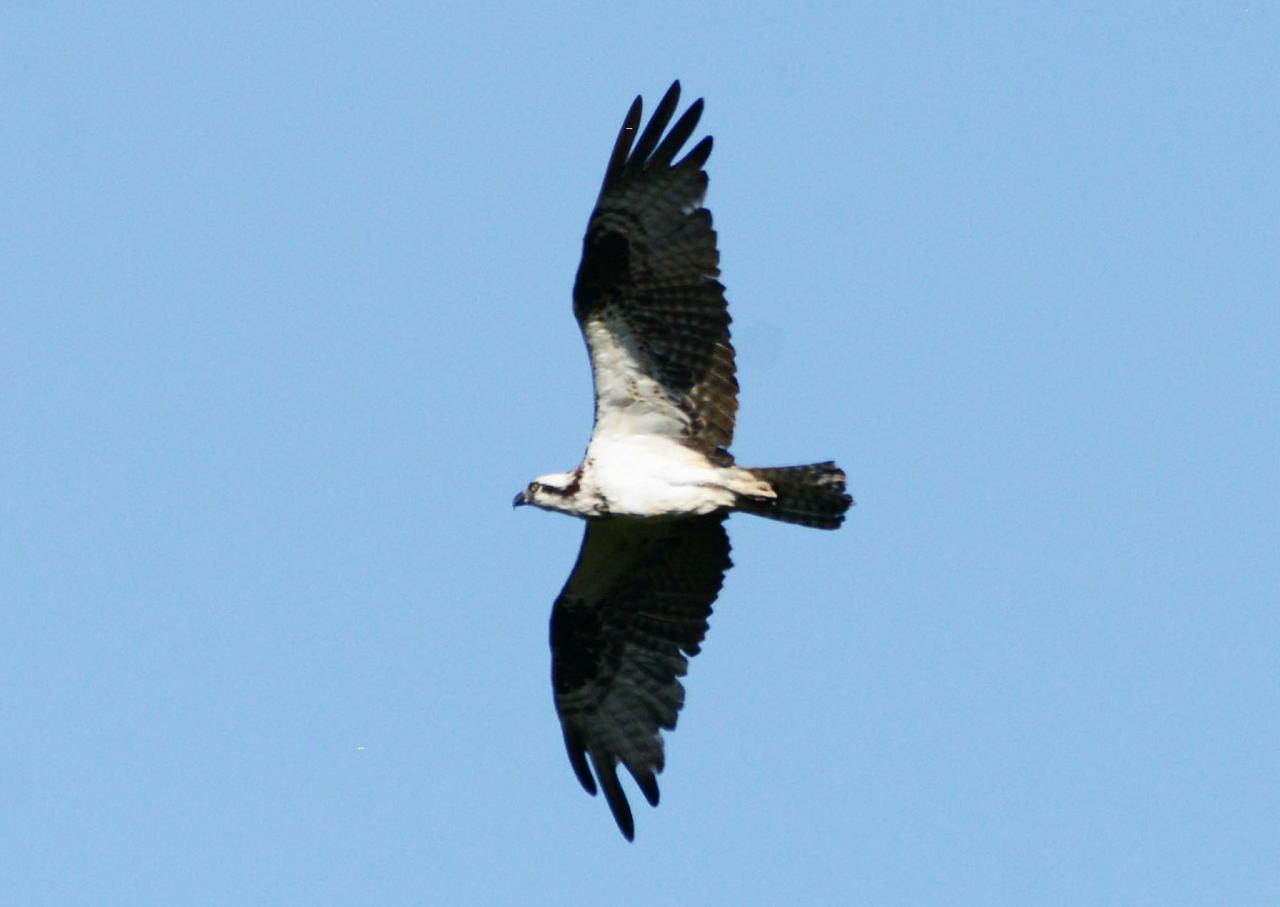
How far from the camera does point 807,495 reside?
469 inches

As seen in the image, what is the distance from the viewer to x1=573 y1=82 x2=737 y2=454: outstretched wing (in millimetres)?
11977

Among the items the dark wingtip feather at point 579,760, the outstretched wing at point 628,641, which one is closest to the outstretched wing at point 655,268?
the outstretched wing at point 628,641

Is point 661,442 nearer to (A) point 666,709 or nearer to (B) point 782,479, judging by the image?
(B) point 782,479

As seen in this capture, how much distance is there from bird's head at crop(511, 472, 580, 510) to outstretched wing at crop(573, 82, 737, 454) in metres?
0.62

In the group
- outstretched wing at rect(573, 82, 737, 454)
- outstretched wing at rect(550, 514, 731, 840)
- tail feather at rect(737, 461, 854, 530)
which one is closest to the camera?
tail feather at rect(737, 461, 854, 530)

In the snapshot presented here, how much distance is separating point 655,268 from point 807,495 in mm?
1512

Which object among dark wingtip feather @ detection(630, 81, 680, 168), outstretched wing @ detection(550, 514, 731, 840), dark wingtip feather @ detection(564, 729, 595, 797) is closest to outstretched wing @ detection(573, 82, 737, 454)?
dark wingtip feather @ detection(630, 81, 680, 168)

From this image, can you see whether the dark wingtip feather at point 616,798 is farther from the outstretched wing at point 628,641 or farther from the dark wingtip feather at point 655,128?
the dark wingtip feather at point 655,128

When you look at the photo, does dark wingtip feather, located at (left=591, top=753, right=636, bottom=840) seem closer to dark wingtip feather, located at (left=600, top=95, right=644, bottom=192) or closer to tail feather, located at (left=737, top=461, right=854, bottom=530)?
tail feather, located at (left=737, top=461, right=854, bottom=530)

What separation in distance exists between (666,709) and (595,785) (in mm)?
621

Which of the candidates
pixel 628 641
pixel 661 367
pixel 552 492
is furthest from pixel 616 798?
pixel 661 367

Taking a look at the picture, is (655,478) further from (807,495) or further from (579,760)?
(579,760)

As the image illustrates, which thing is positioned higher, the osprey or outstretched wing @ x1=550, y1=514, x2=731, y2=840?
the osprey

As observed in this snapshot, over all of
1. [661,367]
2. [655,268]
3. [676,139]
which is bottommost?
[661,367]
